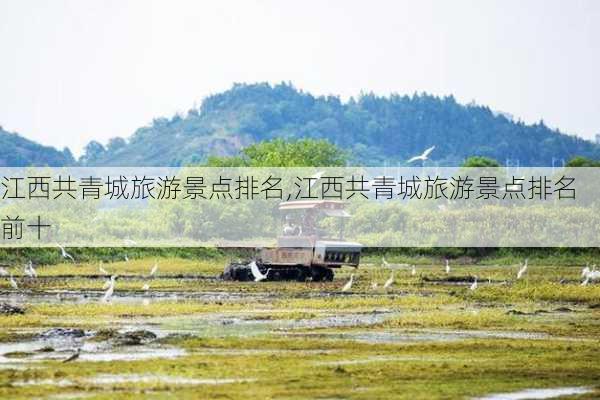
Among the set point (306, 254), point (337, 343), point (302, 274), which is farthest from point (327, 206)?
point (337, 343)

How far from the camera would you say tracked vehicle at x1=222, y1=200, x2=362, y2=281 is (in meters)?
57.4

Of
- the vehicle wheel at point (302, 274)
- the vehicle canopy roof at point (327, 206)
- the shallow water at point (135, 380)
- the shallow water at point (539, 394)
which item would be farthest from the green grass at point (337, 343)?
the vehicle canopy roof at point (327, 206)

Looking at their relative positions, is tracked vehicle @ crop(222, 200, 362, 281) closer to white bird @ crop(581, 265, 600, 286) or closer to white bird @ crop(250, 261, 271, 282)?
white bird @ crop(250, 261, 271, 282)

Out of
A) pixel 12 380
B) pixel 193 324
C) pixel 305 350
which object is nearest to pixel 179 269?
pixel 193 324

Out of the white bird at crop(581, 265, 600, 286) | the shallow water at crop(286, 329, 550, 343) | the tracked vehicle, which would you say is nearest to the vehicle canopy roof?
the tracked vehicle

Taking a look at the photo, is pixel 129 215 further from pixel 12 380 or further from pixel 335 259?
pixel 12 380

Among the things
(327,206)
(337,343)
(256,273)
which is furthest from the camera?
(327,206)

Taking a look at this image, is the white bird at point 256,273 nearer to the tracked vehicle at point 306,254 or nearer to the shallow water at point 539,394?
the tracked vehicle at point 306,254

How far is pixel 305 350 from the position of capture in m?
28.3

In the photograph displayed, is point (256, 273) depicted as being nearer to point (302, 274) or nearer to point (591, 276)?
point (302, 274)

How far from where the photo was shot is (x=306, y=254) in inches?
2266

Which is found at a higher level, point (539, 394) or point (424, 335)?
point (539, 394)

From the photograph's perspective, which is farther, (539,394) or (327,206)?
(327,206)

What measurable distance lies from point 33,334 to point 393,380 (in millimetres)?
10666
